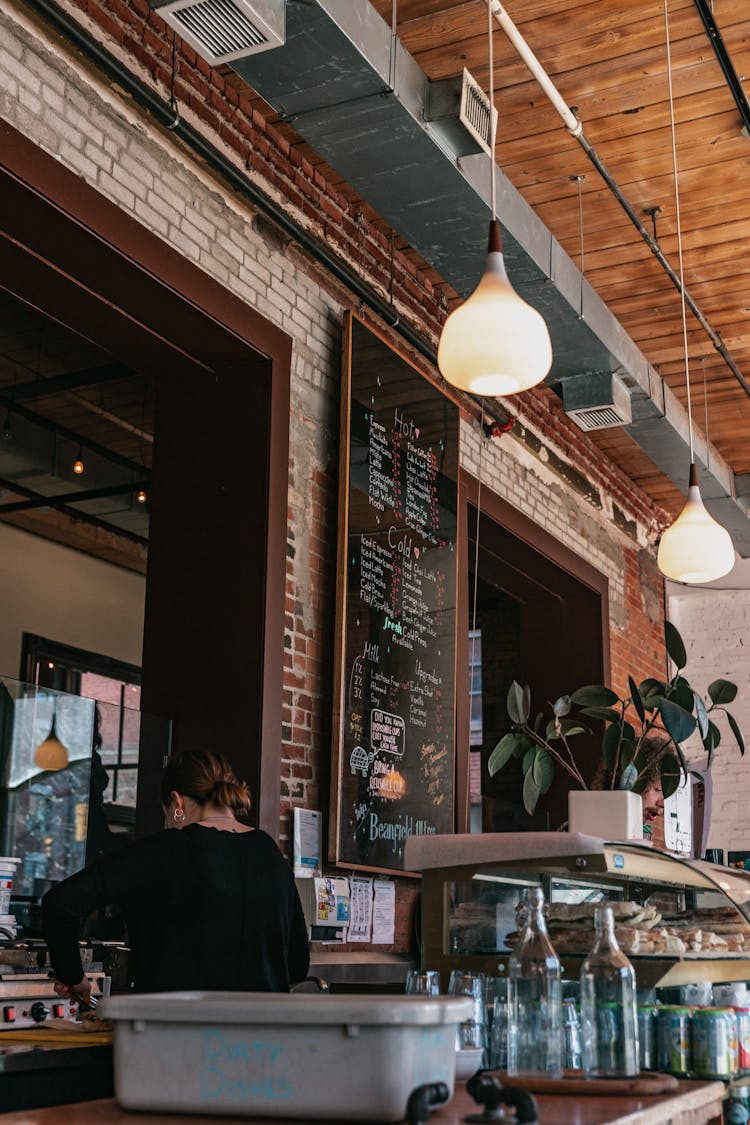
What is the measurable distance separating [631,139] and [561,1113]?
402 cm

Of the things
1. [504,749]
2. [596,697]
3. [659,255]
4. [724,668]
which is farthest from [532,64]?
[724,668]

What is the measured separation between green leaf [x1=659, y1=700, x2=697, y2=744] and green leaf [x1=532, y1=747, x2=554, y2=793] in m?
0.64

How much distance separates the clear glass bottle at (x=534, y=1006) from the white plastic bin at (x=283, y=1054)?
1.48ft

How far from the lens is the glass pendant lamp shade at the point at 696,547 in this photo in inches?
190

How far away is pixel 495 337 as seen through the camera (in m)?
3.07

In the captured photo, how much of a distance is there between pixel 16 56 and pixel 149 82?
621 mm

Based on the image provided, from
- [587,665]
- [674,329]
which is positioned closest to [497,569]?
[587,665]

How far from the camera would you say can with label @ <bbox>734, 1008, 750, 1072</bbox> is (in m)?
2.55

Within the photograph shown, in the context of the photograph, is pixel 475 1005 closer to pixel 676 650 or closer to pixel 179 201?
pixel 179 201

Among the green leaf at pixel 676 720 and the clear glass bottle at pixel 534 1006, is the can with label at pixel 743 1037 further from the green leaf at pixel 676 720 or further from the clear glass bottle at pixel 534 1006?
the green leaf at pixel 676 720

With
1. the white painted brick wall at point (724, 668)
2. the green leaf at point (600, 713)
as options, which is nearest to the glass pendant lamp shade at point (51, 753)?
the green leaf at point (600, 713)

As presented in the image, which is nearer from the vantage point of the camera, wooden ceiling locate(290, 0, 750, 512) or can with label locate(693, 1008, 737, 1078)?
can with label locate(693, 1008, 737, 1078)

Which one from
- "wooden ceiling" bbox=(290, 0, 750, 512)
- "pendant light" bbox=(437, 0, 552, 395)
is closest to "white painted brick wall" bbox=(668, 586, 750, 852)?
"wooden ceiling" bbox=(290, 0, 750, 512)

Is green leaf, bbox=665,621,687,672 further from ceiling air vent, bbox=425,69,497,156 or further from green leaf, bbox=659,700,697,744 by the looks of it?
ceiling air vent, bbox=425,69,497,156
